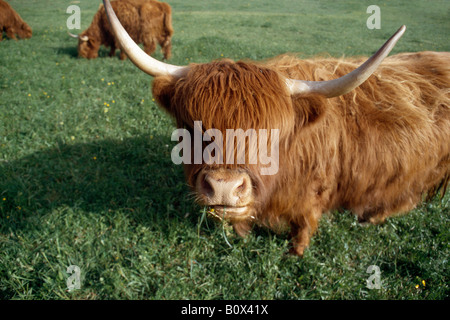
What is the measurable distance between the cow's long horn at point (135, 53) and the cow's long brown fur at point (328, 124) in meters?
0.12

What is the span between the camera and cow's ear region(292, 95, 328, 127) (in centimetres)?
192

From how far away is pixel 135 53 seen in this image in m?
2.03

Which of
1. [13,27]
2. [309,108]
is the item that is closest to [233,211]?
[309,108]

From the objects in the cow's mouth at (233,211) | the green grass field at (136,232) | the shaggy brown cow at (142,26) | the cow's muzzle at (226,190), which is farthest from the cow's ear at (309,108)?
the shaggy brown cow at (142,26)

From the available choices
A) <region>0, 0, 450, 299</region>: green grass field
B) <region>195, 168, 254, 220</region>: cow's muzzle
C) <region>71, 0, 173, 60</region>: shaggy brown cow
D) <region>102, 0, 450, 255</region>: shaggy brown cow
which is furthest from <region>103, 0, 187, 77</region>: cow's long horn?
<region>71, 0, 173, 60</region>: shaggy brown cow

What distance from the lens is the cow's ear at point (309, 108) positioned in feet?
6.30

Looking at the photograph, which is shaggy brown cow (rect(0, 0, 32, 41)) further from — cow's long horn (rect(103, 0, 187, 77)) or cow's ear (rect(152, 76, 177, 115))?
cow's ear (rect(152, 76, 177, 115))

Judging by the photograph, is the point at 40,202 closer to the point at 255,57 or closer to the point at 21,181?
the point at 21,181

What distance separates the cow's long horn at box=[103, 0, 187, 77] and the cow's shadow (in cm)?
124

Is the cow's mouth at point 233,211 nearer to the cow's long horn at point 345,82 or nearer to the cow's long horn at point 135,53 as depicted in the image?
the cow's long horn at point 345,82

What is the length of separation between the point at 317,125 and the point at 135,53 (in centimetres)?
147

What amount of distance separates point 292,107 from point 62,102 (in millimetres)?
4753

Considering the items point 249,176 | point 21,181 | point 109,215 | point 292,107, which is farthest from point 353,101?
point 21,181

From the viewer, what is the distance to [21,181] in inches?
126
